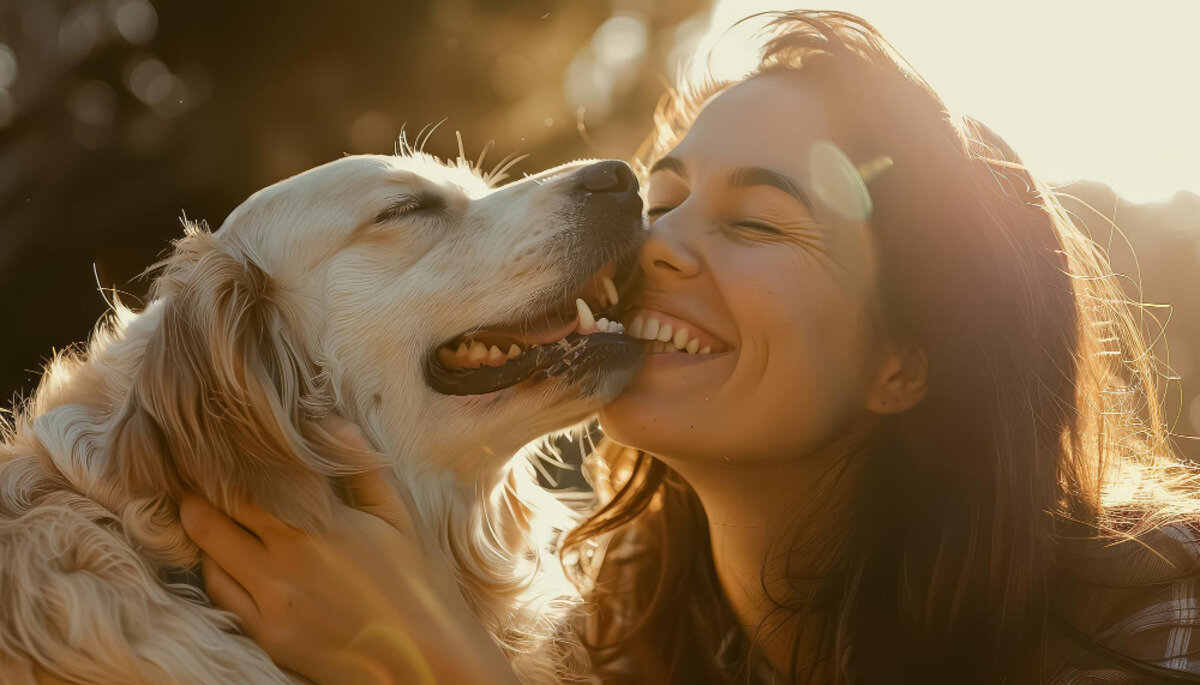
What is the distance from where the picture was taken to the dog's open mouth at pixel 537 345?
8.61ft

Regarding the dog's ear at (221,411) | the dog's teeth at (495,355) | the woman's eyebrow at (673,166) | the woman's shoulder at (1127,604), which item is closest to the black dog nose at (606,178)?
the woman's eyebrow at (673,166)

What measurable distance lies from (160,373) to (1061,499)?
2.30 metres

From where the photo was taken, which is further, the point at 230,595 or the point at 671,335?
the point at 671,335

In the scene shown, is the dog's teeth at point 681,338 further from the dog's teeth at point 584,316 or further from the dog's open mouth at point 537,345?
the dog's teeth at point 584,316

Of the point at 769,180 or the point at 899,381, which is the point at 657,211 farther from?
the point at 899,381

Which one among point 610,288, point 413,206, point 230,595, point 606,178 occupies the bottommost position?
point 230,595

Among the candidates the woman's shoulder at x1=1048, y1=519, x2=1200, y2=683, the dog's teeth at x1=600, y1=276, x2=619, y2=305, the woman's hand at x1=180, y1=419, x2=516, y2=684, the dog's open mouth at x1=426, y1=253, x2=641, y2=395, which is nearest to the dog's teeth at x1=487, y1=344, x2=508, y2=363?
the dog's open mouth at x1=426, y1=253, x2=641, y2=395

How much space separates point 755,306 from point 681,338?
0.23 m

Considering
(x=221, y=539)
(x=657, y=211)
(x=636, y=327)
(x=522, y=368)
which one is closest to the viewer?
(x=221, y=539)

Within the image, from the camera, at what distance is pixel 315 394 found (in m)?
2.59

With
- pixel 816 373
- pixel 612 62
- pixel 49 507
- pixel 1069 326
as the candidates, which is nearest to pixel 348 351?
pixel 49 507

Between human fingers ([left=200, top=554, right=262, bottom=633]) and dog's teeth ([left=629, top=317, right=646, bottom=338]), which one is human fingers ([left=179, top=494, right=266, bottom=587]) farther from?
dog's teeth ([left=629, top=317, right=646, bottom=338])

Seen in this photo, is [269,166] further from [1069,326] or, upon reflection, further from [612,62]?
[1069,326]

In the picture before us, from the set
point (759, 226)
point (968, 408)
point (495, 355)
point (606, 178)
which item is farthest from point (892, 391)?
point (495, 355)
